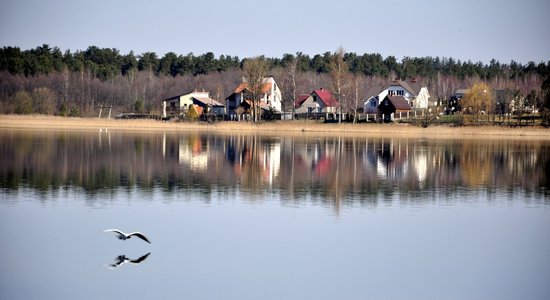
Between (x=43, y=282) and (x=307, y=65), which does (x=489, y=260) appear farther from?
(x=307, y=65)

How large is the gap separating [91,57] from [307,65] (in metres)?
35.3

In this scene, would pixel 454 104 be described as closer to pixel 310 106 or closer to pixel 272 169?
pixel 310 106

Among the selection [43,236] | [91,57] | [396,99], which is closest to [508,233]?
[43,236]

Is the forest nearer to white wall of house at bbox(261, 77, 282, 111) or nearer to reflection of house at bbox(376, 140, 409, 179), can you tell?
white wall of house at bbox(261, 77, 282, 111)

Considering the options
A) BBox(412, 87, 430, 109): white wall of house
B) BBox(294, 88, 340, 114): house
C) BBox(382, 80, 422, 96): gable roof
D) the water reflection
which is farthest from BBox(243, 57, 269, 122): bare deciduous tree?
the water reflection

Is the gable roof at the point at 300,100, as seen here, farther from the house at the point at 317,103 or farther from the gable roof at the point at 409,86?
the gable roof at the point at 409,86

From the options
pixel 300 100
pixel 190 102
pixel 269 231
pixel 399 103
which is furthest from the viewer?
pixel 190 102

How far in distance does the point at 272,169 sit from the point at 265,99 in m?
53.7

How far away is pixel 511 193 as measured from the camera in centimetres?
2448

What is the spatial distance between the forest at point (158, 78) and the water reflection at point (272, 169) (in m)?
29.0

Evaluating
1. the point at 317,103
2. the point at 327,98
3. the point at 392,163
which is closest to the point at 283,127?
the point at 327,98

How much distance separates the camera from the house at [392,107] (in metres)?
74.3

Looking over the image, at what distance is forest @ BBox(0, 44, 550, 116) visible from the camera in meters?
78.9

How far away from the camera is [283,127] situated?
219ft
